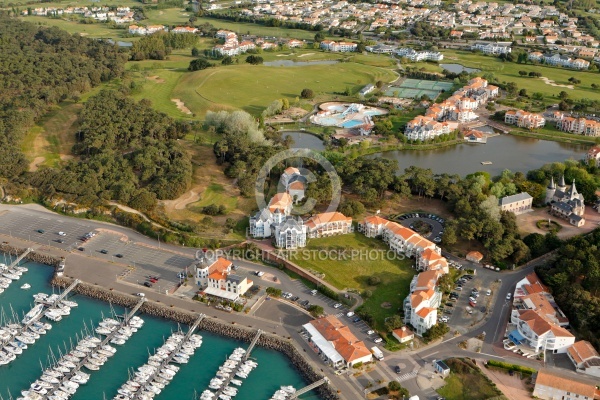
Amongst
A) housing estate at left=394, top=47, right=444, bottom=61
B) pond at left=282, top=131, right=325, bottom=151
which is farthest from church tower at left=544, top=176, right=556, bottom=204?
housing estate at left=394, top=47, right=444, bottom=61

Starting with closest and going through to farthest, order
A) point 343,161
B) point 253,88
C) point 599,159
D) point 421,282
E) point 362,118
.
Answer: point 421,282 → point 343,161 → point 599,159 → point 362,118 → point 253,88

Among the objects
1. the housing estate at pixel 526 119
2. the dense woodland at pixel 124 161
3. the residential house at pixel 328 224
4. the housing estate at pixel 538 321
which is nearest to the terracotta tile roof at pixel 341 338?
the housing estate at pixel 538 321

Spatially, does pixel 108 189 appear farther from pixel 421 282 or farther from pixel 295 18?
pixel 295 18

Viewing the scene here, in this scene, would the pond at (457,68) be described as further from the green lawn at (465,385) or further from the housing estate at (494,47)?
the green lawn at (465,385)

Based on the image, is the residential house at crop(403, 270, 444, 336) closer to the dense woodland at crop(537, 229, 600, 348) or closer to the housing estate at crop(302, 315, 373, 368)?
the housing estate at crop(302, 315, 373, 368)

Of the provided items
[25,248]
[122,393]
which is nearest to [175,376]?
[122,393]

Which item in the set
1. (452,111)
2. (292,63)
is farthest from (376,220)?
(292,63)
